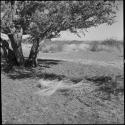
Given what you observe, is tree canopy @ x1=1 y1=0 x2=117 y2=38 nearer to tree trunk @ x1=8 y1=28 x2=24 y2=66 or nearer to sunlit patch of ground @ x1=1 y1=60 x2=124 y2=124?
tree trunk @ x1=8 y1=28 x2=24 y2=66

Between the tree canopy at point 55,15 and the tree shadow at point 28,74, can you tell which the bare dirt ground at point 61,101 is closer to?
the tree shadow at point 28,74

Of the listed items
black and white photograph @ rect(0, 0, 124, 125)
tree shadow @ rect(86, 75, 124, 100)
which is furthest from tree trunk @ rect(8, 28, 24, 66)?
tree shadow @ rect(86, 75, 124, 100)

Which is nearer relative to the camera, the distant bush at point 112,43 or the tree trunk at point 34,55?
the tree trunk at point 34,55

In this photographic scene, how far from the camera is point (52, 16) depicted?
13500 millimetres

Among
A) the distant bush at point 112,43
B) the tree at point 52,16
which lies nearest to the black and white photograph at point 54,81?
the tree at point 52,16

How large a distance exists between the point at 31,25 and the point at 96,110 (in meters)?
7.27

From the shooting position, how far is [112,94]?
9469 millimetres

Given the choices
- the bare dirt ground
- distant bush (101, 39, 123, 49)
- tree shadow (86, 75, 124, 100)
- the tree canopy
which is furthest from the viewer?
distant bush (101, 39, 123, 49)

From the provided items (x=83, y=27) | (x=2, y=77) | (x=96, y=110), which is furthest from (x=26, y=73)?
(x=96, y=110)

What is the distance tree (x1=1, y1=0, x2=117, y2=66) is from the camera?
13227mm

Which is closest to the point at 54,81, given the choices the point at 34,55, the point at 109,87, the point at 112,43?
the point at 109,87

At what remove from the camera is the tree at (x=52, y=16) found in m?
13.2

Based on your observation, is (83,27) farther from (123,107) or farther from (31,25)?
(123,107)

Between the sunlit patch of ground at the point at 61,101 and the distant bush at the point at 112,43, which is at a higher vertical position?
the sunlit patch of ground at the point at 61,101
